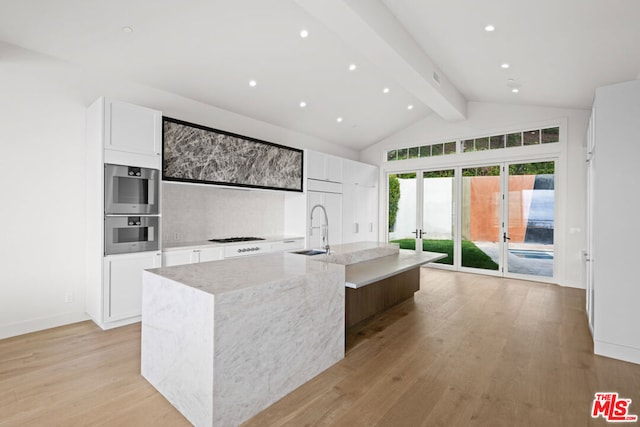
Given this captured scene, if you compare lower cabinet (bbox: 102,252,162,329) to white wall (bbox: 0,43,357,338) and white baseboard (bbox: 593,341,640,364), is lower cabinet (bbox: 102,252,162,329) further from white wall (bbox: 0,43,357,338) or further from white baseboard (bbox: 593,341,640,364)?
white baseboard (bbox: 593,341,640,364)

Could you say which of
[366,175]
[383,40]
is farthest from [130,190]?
[366,175]

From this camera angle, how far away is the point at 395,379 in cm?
244

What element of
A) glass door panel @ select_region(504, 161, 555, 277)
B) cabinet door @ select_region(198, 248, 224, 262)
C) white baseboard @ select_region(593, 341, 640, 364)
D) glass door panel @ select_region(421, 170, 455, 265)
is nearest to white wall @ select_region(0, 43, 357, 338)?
cabinet door @ select_region(198, 248, 224, 262)

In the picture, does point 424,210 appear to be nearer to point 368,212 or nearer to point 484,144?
point 368,212

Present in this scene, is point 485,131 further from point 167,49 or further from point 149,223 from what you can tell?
point 149,223

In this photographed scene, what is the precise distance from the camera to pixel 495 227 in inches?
247

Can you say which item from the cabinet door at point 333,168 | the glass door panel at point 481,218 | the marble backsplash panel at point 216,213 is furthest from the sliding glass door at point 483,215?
the marble backsplash panel at point 216,213

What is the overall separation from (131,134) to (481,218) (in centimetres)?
622

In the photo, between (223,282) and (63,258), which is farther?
(63,258)

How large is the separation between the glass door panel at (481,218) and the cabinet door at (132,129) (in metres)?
5.81

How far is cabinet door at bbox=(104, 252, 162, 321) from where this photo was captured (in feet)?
11.2

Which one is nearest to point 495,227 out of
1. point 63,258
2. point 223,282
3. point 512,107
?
point 512,107

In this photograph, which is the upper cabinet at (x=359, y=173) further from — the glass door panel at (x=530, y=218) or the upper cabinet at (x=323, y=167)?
the glass door panel at (x=530, y=218)

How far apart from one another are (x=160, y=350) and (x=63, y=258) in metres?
2.27
